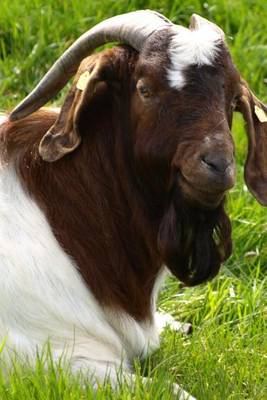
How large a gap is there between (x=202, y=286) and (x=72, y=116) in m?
1.34

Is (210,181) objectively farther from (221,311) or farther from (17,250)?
(221,311)

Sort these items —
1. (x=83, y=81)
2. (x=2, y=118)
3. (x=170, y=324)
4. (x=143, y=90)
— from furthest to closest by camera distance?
(x=170, y=324) < (x=2, y=118) < (x=83, y=81) < (x=143, y=90)

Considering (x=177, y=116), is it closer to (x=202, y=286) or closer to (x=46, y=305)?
(x=46, y=305)

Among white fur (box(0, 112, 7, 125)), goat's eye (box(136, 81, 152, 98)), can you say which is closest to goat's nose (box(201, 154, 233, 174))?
goat's eye (box(136, 81, 152, 98))

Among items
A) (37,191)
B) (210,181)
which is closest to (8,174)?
(37,191)

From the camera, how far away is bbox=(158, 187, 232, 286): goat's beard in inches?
205

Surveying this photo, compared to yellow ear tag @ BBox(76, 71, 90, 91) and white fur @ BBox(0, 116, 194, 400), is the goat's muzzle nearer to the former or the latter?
yellow ear tag @ BBox(76, 71, 90, 91)

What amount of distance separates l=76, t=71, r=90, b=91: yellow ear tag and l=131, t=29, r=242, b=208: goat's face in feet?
0.63

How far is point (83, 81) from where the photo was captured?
5.29 m

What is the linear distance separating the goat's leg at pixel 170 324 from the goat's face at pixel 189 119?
0.93 m

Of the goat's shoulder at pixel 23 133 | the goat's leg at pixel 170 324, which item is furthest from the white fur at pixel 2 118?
the goat's leg at pixel 170 324

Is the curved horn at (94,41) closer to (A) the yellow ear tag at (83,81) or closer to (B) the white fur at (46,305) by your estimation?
(A) the yellow ear tag at (83,81)

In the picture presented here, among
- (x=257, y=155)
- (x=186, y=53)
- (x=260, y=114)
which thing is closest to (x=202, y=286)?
(x=257, y=155)

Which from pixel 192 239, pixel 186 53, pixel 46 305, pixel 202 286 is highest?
pixel 186 53
